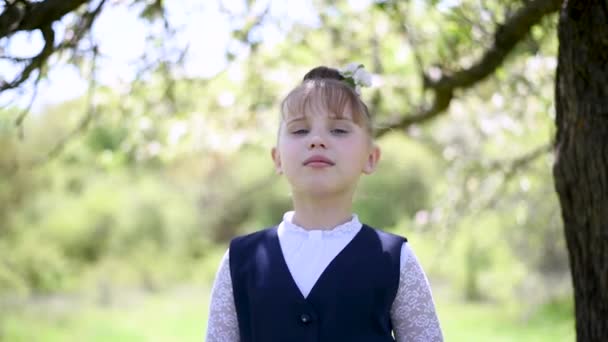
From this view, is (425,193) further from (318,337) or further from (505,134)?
(318,337)

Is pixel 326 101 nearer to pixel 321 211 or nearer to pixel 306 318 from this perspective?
pixel 321 211

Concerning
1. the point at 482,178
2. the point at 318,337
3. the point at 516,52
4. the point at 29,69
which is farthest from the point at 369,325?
the point at 482,178

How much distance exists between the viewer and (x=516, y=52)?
14.3 feet

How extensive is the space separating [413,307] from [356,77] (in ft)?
1.91

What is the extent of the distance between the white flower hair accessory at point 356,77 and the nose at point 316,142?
8.9 inches

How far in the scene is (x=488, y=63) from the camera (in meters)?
4.01

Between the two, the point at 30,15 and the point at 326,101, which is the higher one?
the point at 30,15

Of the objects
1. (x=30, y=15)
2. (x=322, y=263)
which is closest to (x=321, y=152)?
(x=322, y=263)

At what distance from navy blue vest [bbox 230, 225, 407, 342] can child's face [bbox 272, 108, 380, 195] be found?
14 cm

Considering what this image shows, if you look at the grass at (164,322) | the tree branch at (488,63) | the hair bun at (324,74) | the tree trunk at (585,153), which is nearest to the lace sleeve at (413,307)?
the hair bun at (324,74)

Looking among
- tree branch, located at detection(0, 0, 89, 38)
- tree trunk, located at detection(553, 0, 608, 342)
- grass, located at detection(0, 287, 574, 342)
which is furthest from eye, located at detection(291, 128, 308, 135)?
grass, located at detection(0, 287, 574, 342)

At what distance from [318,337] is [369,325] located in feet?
0.40

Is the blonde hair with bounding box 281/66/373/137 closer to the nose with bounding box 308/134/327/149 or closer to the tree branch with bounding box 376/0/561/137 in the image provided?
the nose with bounding box 308/134/327/149

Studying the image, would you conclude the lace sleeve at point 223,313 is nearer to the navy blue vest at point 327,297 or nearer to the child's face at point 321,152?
the navy blue vest at point 327,297
